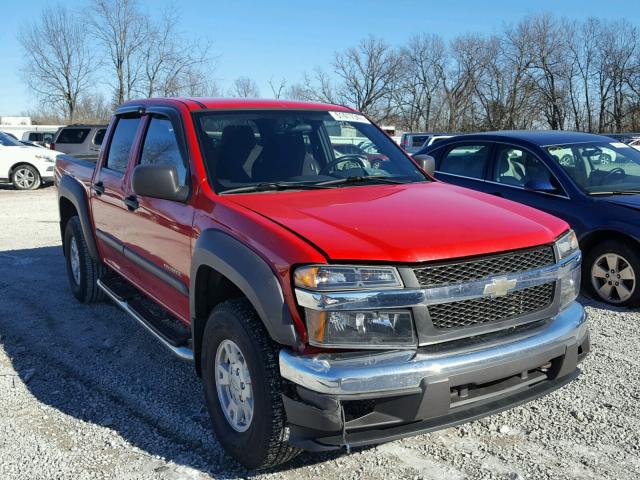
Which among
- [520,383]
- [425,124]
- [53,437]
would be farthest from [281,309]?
[425,124]

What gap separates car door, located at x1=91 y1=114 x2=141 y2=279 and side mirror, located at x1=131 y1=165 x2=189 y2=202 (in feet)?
3.32

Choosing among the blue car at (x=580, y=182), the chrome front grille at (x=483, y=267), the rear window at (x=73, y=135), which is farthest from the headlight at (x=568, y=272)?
the rear window at (x=73, y=135)

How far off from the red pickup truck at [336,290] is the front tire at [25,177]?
16.0m

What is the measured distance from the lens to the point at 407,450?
3.19m

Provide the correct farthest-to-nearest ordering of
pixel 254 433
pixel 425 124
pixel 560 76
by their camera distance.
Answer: pixel 425 124, pixel 560 76, pixel 254 433

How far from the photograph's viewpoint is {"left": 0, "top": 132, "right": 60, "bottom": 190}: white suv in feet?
58.1

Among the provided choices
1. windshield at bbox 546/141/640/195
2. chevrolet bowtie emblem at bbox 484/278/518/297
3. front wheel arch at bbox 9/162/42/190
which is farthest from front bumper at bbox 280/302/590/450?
front wheel arch at bbox 9/162/42/190

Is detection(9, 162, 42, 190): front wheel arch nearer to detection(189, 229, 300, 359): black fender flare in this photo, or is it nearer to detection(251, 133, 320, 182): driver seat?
detection(251, 133, 320, 182): driver seat

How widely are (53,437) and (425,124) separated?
198 feet

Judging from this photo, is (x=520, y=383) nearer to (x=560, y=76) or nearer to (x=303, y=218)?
(x=303, y=218)

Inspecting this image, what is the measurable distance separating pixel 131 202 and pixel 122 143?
0.92 m

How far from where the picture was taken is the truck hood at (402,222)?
262 cm

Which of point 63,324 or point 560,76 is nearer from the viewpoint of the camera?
point 63,324

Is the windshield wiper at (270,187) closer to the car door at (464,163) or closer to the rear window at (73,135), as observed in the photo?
the car door at (464,163)
